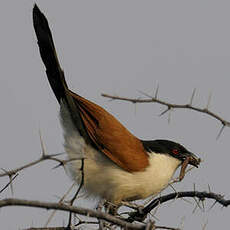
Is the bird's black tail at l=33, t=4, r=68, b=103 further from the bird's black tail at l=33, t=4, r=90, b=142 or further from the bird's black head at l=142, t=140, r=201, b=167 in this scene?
the bird's black head at l=142, t=140, r=201, b=167

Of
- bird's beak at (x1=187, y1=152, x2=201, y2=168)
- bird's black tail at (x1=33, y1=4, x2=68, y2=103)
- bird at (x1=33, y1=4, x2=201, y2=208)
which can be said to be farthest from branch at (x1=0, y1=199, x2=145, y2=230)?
bird's beak at (x1=187, y1=152, x2=201, y2=168)

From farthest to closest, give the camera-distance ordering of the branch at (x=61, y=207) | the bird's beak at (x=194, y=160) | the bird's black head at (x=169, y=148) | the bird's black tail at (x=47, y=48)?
the bird's black head at (x=169, y=148), the bird's beak at (x=194, y=160), the bird's black tail at (x=47, y=48), the branch at (x=61, y=207)

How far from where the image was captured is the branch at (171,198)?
238 cm

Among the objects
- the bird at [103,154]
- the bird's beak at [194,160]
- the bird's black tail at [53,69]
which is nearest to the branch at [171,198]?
the bird at [103,154]

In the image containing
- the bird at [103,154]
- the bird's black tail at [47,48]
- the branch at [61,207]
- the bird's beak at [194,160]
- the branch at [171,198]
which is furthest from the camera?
the bird's beak at [194,160]

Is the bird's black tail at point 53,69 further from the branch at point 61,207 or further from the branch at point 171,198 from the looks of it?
the branch at point 61,207

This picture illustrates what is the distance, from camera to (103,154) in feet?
12.6

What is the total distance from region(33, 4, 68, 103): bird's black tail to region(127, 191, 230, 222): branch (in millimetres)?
1220

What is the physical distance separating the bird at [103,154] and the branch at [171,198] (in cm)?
71

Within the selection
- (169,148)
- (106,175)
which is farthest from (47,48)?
(169,148)

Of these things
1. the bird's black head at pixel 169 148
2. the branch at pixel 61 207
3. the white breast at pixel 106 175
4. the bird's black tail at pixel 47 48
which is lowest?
the white breast at pixel 106 175

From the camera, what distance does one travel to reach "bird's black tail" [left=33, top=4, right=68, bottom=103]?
3475mm

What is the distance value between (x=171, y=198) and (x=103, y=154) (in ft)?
4.07

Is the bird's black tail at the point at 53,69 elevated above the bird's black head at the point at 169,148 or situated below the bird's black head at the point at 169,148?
above
